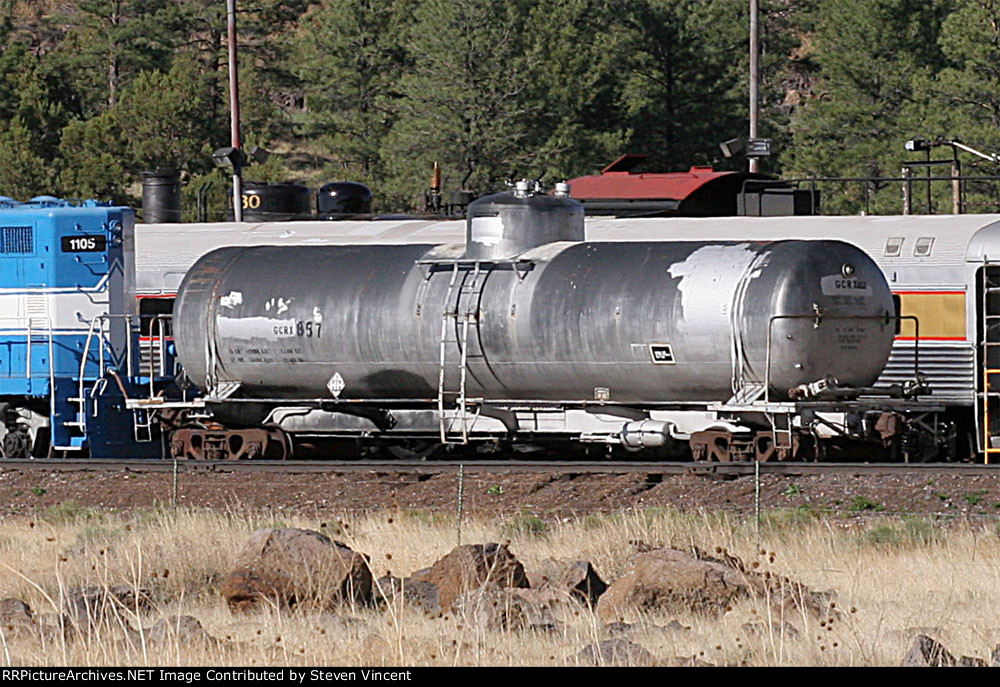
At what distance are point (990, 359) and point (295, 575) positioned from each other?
463 inches

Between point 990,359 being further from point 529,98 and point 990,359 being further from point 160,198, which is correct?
point 529,98

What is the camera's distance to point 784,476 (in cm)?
1873

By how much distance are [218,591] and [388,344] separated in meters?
8.79

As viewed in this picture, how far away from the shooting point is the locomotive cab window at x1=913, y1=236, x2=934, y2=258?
73.2ft

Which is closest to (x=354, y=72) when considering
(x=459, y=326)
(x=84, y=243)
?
(x=84, y=243)

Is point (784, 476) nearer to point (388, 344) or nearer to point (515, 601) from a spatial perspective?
point (388, 344)

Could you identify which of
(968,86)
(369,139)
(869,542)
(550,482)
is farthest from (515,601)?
(369,139)

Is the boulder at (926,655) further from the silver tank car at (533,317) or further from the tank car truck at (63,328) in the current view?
the tank car truck at (63,328)

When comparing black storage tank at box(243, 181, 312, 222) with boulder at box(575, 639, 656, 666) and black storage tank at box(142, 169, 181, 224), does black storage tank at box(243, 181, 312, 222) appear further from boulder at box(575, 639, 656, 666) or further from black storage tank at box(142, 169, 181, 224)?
boulder at box(575, 639, 656, 666)

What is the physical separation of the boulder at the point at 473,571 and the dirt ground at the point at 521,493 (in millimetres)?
5088

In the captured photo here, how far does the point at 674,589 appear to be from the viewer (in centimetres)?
1146

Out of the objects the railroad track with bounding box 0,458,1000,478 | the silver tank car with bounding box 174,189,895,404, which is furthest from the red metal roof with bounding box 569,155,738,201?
the railroad track with bounding box 0,458,1000,478

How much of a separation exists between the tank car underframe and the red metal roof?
7.55 m

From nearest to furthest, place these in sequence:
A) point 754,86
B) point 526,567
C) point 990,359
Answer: point 526,567 → point 990,359 → point 754,86
